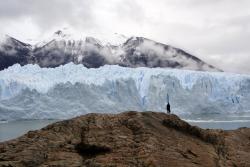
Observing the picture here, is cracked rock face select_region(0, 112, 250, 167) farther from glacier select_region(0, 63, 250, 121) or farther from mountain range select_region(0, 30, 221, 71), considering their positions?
mountain range select_region(0, 30, 221, 71)

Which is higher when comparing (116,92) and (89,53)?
(89,53)

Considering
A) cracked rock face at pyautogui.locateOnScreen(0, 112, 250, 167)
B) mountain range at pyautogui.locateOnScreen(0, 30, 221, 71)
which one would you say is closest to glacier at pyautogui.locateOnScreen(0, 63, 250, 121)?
cracked rock face at pyautogui.locateOnScreen(0, 112, 250, 167)

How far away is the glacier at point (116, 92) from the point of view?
43531 millimetres

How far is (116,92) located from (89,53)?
82984 millimetres

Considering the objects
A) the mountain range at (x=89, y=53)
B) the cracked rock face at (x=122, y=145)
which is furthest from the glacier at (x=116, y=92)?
the mountain range at (x=89, y=53)

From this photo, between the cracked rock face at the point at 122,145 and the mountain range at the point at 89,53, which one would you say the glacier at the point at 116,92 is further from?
the mountain range at the point at 89,53

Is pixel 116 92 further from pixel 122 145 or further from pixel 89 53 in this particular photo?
pixel 89 53

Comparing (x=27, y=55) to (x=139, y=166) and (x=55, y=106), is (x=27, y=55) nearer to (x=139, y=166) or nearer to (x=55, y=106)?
(x=55, y=106)

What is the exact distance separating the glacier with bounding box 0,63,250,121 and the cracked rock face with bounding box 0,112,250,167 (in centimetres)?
3853

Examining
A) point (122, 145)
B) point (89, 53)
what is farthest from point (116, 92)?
point (89, 53)

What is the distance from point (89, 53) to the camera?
5069 inches

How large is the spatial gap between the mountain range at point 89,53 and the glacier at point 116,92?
60467mm

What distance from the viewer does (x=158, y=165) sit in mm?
4398

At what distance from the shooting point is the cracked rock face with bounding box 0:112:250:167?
14.8 ft
